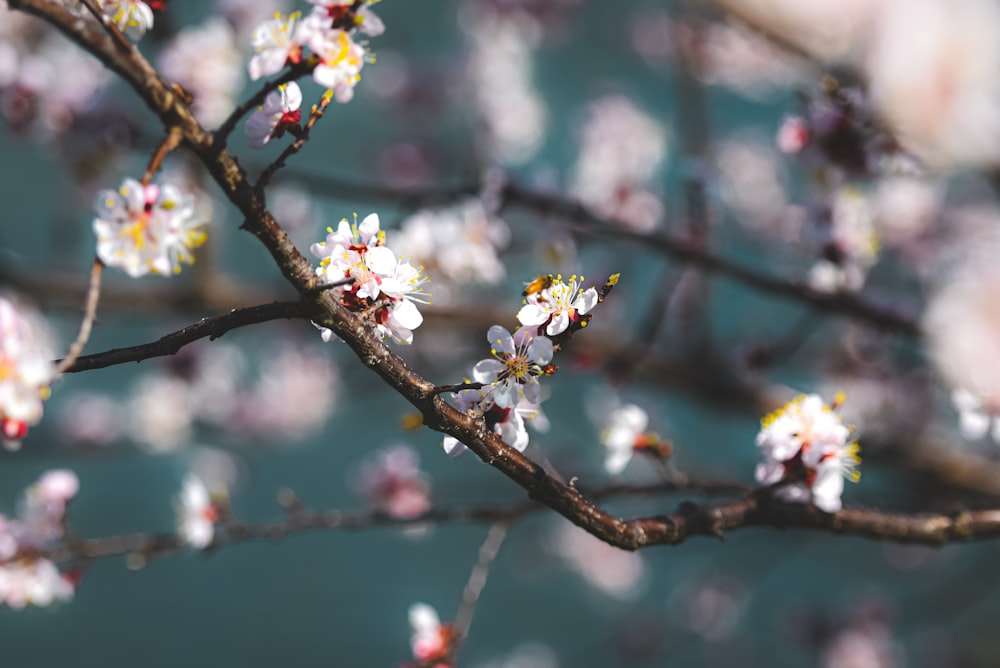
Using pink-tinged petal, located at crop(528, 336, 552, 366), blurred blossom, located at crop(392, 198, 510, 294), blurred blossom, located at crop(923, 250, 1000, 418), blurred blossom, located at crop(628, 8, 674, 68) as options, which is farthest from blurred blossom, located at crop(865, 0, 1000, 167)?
blurred blossom, located at crop(628, 8, 674, 68)

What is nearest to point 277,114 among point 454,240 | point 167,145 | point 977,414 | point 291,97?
point 291,97

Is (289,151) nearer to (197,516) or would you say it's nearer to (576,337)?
(197,516)

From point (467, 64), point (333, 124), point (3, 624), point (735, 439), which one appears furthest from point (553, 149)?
point (3, 624)

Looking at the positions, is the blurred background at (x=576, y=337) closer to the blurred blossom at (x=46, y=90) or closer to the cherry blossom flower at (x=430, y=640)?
the blurred blossom at (x=46, y=90)

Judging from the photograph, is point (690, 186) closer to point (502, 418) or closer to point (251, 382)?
point (502, 418)

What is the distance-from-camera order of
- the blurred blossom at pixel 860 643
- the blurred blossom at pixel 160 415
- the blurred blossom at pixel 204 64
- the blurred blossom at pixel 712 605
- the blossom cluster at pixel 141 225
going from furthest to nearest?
the blurred blossom at pixel 712 605 → the blurred blossom at pixel 160 415 → the blurred blossom at pixel 860 643 → the blurred blossom at pixel 204 64 → the blossom cluster at pixel 141 225

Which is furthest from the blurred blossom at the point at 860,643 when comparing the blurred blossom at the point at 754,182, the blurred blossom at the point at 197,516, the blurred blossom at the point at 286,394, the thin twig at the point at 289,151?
the thin twig at the point at 289,151
